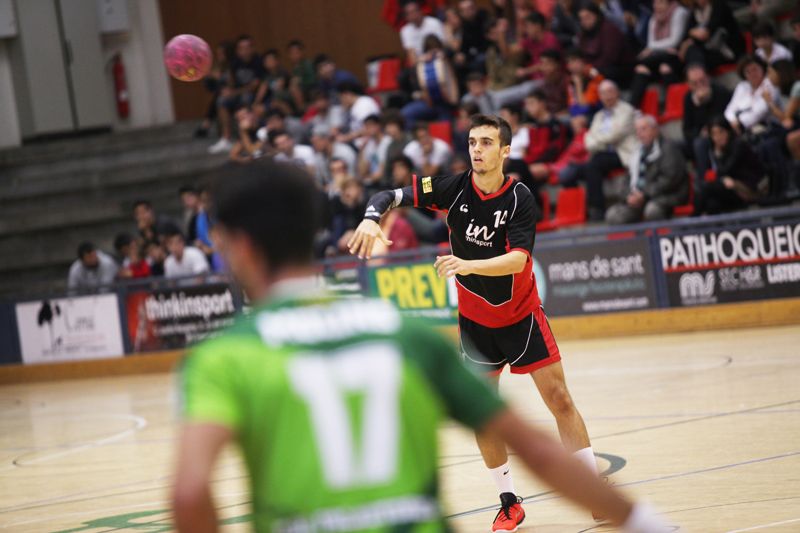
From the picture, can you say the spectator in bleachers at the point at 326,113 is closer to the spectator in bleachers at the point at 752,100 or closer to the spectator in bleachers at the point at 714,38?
the spectator in bleachers at the point at 714,38

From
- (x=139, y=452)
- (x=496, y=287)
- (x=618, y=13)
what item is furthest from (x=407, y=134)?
(x=496, y=287)

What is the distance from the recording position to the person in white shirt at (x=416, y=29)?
19125 millimetres

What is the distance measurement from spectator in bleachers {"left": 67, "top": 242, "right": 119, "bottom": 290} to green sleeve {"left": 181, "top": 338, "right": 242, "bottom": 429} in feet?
55.0

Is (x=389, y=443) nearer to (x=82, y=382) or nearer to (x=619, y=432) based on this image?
(x=619, y=432)

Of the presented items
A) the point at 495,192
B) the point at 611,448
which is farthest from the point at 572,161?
the point at 495,192

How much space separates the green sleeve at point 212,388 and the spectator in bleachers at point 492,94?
50.8ft

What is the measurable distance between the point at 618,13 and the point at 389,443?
16212 mm

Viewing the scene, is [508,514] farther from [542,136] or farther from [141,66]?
[141,66]

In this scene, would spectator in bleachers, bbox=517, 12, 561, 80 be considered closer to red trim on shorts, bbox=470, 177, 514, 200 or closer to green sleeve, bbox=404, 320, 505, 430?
red trim on shorts, bbox=470, 177, 514, 200

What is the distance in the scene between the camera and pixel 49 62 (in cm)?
2419

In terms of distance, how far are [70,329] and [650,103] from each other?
925cm

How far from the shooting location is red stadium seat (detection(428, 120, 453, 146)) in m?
18.1

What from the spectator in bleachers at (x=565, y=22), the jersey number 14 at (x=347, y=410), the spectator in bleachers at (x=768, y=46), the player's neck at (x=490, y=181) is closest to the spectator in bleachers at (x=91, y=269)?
the spectator in bleachers at (x=565, y=22)

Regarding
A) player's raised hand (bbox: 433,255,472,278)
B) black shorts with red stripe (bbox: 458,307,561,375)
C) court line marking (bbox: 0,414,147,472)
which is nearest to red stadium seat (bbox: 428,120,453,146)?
court line marking (bbox: 0,414,147,472)
